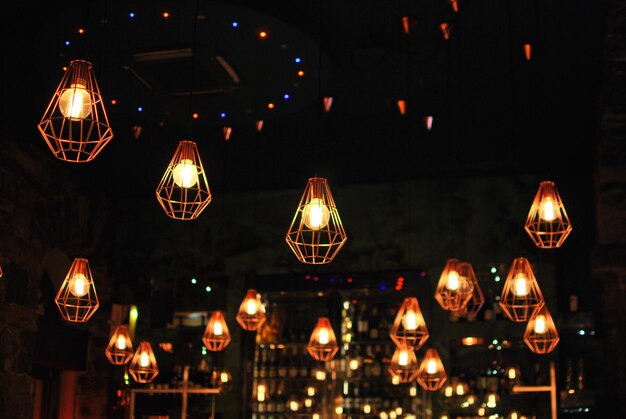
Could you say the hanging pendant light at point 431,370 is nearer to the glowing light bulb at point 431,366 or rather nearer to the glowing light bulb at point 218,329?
the glowing light bulb at point 431,366

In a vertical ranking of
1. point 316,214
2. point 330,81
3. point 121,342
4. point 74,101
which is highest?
point 330,81

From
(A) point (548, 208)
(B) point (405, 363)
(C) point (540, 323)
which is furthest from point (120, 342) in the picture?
(A) point (548, 208)

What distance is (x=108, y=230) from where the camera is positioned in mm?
10625

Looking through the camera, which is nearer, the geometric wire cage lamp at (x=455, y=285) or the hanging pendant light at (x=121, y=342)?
the geometric wire cage lamp at (x=455, y=285)

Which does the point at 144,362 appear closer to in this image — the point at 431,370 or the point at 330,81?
the point at 431,370

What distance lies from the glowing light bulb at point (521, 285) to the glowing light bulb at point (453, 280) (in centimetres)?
93

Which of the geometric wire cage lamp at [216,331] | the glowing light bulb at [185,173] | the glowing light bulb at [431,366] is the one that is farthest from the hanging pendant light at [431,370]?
the glowing light bulb at [185,173]

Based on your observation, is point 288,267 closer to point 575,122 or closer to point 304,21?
point 575,122

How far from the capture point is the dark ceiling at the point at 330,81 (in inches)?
242

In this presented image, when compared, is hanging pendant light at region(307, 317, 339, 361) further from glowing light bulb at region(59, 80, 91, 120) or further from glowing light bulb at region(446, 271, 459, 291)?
glowing light bulb at region(59, 80, 91, 120)

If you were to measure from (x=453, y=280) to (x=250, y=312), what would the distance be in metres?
2.31

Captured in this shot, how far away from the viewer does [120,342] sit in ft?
27.8

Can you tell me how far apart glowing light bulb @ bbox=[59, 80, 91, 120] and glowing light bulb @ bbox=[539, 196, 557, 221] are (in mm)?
2749

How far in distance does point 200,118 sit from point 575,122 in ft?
11.7
